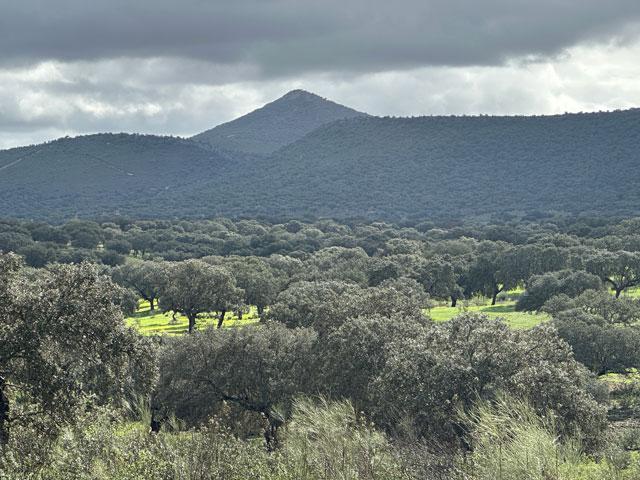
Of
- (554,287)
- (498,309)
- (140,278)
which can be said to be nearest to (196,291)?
(140,278)

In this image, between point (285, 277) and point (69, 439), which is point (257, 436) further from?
point (285, 277)

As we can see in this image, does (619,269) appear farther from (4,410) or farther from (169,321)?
(4,410)

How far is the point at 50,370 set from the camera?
60.7 ft

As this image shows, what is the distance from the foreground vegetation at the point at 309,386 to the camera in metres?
16.5

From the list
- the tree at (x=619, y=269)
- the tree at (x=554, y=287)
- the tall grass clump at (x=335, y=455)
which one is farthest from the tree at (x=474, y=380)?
the tree at (x=619, y=269)

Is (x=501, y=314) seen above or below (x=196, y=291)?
below

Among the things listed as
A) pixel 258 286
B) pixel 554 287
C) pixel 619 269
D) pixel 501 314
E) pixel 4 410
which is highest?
pixel 4 410

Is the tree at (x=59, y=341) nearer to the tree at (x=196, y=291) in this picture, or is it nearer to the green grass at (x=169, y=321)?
the tree at (x=196, y=291)

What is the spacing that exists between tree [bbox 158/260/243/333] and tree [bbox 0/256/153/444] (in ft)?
152

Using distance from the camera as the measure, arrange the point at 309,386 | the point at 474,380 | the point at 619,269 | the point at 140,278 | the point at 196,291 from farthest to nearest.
Result: the point at 140,278, the point at 619,269, the point at 196,291, the point at 309,386, the point at 474,380

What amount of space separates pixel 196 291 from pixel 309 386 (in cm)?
3639

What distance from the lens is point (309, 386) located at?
33688mm

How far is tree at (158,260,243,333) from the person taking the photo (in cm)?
6719

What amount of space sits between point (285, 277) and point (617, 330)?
4664 cm
